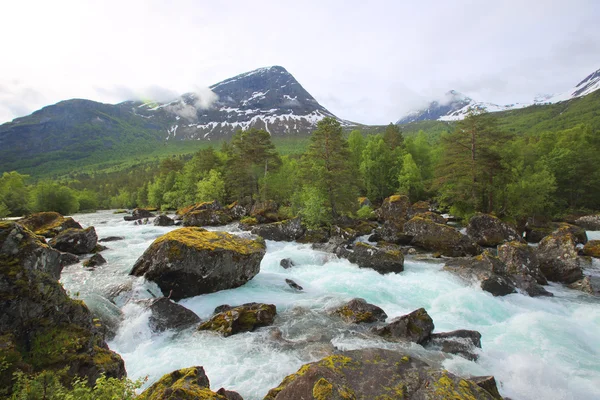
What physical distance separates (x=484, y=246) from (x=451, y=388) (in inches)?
989

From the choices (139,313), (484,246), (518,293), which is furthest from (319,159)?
(139,313)

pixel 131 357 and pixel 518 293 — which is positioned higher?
pixel 131 357

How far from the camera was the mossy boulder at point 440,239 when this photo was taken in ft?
80.8

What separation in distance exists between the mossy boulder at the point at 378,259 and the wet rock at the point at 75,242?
2204 cm

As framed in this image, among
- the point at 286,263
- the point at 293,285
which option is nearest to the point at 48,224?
the point at 286,263

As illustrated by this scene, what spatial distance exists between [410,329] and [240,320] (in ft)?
23.7

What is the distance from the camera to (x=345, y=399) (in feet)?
19.3

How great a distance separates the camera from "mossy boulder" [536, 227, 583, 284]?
1853 cm

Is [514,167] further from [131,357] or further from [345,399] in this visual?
[131,357]

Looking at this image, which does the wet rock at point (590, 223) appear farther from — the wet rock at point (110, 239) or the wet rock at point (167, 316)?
the wet rock at point (110, 239)

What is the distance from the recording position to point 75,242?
75.1ft

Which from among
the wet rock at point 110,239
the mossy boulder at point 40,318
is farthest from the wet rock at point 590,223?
the wet rock at point 110,239

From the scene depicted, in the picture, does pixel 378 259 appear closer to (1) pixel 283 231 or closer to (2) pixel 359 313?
(2) pixel 359 313

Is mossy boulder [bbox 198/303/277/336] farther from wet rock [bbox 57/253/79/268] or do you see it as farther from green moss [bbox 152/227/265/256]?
wet rock [bbox 57/253/79/268]
